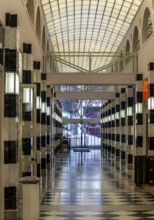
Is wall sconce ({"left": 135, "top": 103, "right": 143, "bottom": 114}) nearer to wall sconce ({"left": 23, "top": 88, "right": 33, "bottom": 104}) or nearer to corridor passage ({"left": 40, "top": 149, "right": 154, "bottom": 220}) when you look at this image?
corridor passage ({"left": 40, "top": 149, "right": 154, "bottom": 220})

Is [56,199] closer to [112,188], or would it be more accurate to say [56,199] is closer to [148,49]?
[112,188]

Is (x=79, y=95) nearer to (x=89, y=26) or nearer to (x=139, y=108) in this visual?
(x=89, y=26)

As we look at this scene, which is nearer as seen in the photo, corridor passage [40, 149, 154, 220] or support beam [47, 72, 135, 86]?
corridor passage [40, 149, 154, 220]

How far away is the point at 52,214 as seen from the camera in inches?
458

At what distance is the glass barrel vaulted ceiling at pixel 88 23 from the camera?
26.3 meters

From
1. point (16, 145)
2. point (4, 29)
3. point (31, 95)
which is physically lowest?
point (16, 145)

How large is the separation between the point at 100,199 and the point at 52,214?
2766mm

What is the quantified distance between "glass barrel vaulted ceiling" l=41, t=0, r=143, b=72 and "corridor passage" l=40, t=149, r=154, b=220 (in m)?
6.63

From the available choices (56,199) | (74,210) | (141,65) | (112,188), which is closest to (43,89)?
(141,65)

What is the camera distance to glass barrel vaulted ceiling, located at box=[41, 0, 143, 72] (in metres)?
26.3

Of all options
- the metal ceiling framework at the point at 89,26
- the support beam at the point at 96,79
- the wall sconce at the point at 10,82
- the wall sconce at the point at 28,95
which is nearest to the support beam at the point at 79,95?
the metal ceiling framework at the point at 89,26

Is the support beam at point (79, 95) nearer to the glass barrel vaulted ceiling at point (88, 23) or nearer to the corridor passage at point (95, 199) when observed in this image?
the glass barrel vaulted ceiling at point (88, 23)

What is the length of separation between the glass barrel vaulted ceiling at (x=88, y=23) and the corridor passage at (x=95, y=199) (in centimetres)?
663

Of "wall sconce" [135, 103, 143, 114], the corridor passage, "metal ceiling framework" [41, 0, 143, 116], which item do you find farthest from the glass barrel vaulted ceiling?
the corridor passage
